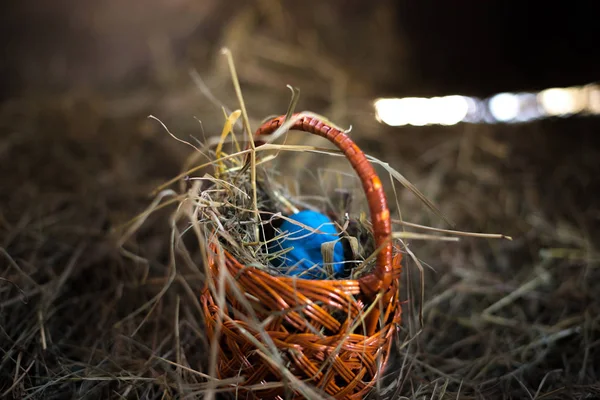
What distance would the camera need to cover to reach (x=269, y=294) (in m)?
0.54

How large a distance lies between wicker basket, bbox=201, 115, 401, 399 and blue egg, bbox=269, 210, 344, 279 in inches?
2.8

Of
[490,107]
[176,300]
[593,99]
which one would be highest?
[593,99]

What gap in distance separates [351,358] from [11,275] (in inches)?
24.8

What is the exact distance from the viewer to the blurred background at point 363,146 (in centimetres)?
79

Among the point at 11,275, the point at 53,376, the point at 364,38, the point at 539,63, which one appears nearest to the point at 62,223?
the point at 11,275

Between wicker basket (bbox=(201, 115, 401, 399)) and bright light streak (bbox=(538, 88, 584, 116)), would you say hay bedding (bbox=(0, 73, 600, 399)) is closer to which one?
wicker basket (bbox=(201, 115, 401, 399))

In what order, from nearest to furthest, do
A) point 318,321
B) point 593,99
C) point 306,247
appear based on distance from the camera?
point 318,321, point 306,247, point 593,99

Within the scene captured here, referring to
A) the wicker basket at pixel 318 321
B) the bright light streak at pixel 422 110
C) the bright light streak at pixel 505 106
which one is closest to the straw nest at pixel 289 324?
the wicker basket at pixel 318 321

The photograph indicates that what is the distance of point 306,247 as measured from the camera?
658mm

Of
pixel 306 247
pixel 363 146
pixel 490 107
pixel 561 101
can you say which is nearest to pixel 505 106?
pixel 490 107

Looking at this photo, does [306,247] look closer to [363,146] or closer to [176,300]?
[176,300]

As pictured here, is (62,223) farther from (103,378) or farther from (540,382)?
(540,382)

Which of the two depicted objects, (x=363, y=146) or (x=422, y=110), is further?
(x=422, y=110)

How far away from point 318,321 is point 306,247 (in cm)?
14
